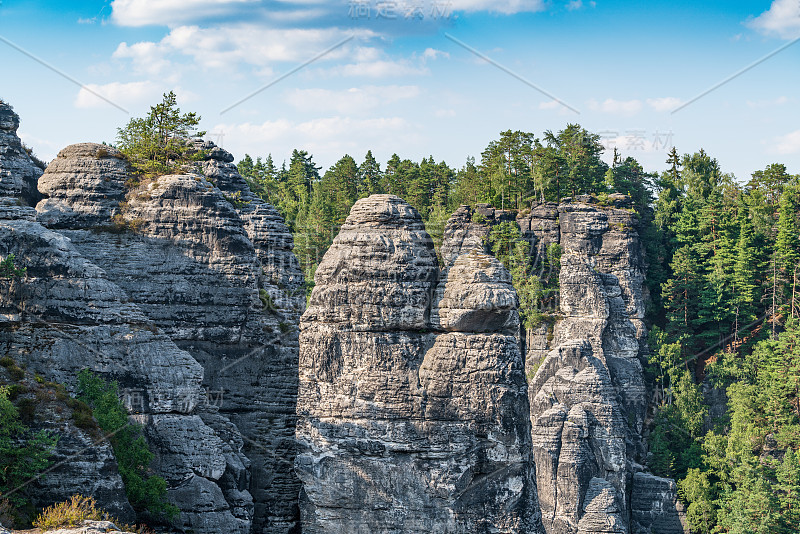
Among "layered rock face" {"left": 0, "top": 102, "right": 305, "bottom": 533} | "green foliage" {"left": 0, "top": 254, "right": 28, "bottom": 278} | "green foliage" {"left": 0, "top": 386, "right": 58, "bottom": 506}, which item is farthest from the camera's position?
"layered rock face" {"left": 0, "top": 102, "right": 305, "bottom": 533}

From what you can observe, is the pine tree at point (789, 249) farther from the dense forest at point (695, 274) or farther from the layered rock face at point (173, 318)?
the layered rock face at point (173, 318)

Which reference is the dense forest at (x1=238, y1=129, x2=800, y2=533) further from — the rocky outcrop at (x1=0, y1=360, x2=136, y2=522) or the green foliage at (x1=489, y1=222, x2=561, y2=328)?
the rocky outcrop at (x1=0, y1=360, x2=136, y2=522)

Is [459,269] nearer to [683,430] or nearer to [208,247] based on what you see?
[208,247]

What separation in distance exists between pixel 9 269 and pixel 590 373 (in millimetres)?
50976

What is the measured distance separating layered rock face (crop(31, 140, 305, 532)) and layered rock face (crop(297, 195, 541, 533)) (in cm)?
429

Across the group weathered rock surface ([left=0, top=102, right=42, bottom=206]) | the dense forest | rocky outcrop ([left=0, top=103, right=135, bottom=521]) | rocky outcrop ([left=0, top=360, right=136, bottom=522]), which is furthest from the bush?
the dense forest

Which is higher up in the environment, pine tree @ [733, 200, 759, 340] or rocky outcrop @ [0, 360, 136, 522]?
pine tree @ [733, 200, 759, 340]

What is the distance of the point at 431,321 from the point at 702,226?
7004 centimetres

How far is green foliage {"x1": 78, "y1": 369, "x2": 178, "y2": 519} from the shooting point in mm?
31797

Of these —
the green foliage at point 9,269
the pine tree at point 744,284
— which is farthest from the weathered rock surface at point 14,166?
the pine tree at point 744,284

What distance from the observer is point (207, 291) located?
4003cm

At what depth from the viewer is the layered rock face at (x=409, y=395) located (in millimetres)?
35094

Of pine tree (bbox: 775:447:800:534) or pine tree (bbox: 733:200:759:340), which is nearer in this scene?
pine tree (bbox: 775:447:800:534)

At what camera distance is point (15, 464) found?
28.5 meters
